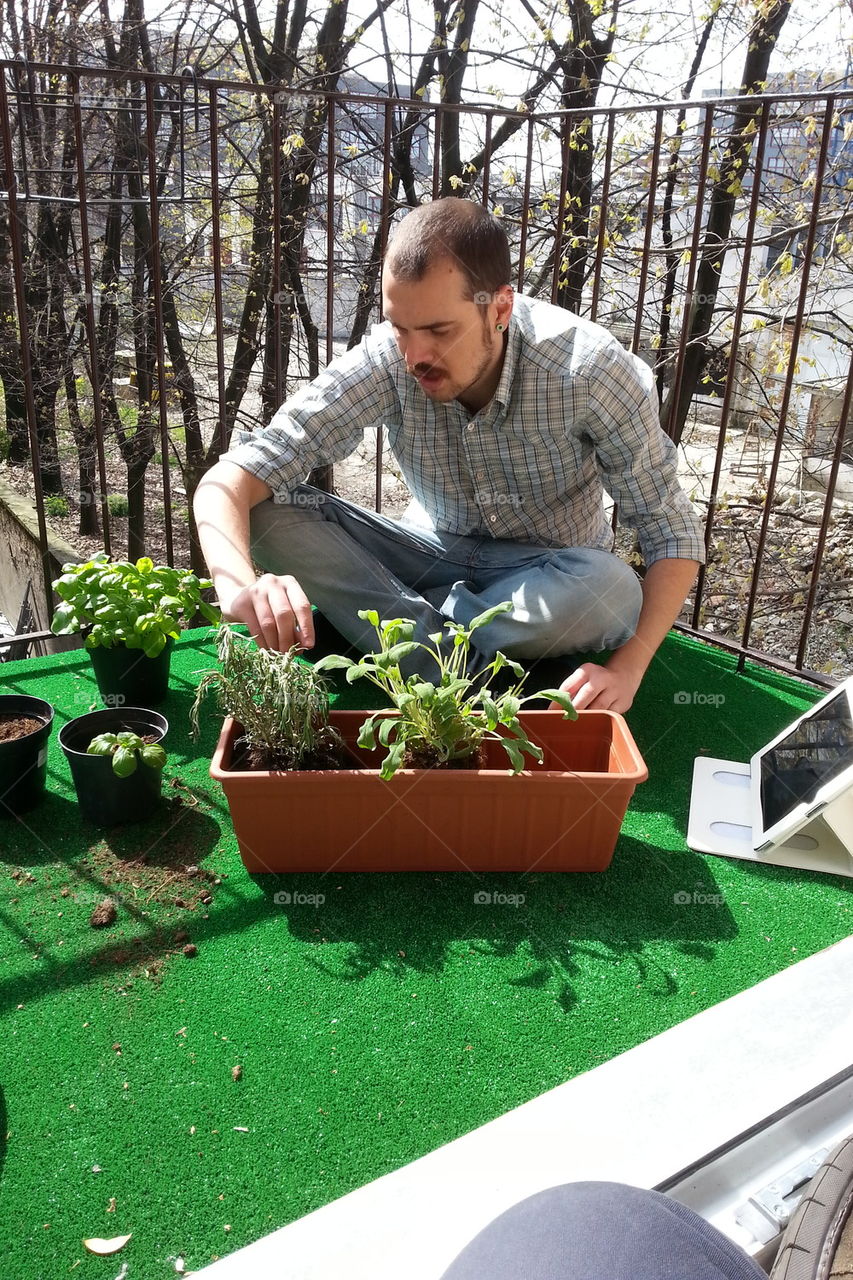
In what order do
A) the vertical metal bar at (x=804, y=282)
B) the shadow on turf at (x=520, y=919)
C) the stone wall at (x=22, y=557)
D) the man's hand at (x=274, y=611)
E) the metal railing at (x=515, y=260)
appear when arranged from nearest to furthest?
the shadow on turf at (x=520, y=919)
the man's hand at (x=274, y=611)
the vertical metal bar at (x=804, y=282)
the metal railing at (x=515, y=260)
the stone wall at (x=22, y=557)

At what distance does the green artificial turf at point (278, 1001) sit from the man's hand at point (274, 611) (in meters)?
0.46

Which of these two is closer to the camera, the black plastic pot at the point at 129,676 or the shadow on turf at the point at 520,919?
the shadow on turf at the point at 520,919

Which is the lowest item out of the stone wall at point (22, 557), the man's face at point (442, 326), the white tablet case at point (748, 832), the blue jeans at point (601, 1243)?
the stone wall at point (22, 557)

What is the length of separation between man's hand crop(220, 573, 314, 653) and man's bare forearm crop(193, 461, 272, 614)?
65 millimetres

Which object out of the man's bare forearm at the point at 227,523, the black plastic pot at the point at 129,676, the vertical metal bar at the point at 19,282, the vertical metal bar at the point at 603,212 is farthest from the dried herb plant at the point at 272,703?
the vertical metal bar at the point at 603,212

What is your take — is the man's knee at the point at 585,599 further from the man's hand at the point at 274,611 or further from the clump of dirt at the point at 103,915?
the clump of dirt at the point at 103,915

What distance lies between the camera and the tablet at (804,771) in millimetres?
1734

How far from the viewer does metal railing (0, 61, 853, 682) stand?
304 cm

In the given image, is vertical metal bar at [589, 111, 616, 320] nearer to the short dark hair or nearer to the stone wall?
the short dark hair

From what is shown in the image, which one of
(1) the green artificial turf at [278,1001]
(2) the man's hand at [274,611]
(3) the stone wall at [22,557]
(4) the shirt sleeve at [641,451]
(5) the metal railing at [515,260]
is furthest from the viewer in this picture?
(3) the stone wall at [22,557]

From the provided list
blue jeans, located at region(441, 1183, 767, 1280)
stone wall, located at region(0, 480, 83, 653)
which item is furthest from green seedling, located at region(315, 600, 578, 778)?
stone wall, located at region(0, 480, 83, 653)

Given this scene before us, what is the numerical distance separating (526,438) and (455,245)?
504mm

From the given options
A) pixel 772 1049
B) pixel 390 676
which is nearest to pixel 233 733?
pixel 390 676

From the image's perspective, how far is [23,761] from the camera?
6.13ft
